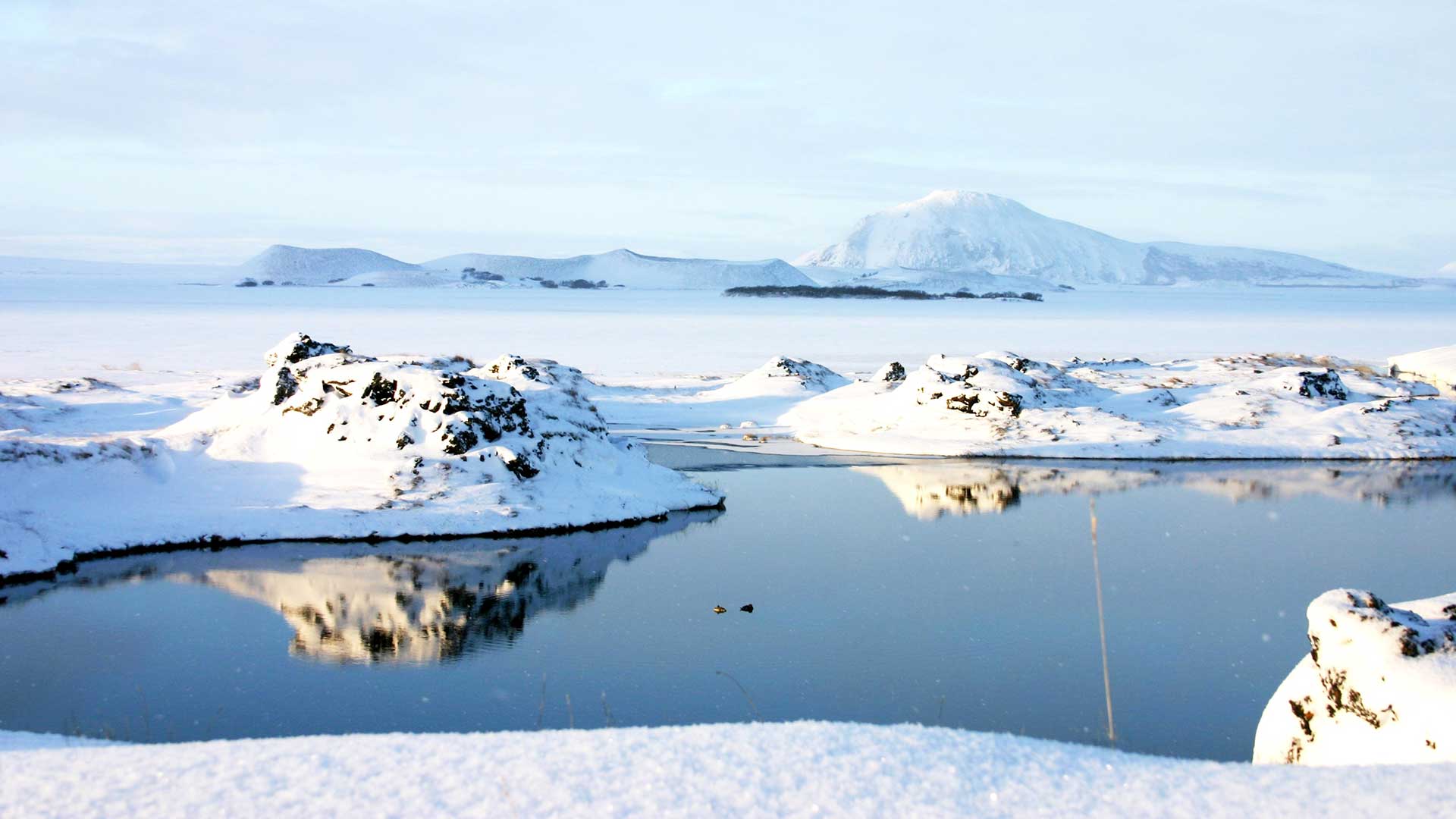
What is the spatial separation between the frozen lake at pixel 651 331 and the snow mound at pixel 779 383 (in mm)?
7799

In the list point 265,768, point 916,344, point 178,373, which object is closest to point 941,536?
point 265,768

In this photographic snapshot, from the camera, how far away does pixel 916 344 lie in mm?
59375

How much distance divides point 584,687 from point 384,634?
2.86 metres

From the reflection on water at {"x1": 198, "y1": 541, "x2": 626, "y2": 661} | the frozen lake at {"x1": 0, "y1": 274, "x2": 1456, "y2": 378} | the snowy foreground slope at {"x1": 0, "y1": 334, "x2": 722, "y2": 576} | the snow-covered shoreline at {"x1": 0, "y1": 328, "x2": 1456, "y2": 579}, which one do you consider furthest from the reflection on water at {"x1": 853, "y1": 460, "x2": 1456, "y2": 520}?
the frozen lake at {"x1": 0, "y1": 274, "x2": 1456, "y2": 378}

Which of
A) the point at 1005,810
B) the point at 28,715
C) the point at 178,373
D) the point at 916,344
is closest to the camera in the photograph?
the point at 1005,810

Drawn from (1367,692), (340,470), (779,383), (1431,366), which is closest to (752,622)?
(1367,692)

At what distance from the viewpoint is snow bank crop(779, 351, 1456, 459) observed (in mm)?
24594

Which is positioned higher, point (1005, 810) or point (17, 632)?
point (1005, 810)

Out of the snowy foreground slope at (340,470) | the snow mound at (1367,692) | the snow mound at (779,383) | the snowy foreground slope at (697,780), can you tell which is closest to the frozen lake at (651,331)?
the snow mound at (779,383)

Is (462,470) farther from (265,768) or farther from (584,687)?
(265,768)

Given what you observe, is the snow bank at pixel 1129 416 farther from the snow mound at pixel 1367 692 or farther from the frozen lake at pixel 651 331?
the snow mound at pixel 1367 692

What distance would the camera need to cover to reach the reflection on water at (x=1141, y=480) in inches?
782

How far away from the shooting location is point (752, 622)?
1231cm

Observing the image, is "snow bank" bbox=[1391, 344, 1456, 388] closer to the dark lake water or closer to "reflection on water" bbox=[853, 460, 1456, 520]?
"reflection on water" bbox=[853, 460, 1456, 520]
